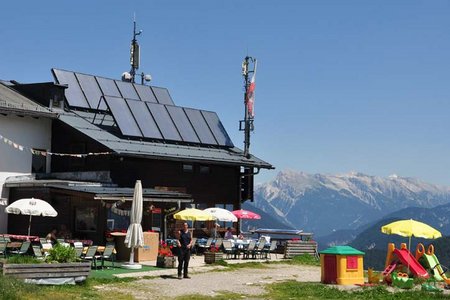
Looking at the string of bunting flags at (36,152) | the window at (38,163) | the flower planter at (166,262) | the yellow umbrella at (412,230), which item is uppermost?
the string of bunting flags at (36,152)

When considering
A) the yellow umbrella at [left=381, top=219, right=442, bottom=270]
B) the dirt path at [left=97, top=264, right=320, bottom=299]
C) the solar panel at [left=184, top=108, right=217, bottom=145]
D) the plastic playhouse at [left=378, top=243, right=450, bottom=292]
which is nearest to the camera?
the dirt path at [left=97, top=264, right=320, bottom=299]

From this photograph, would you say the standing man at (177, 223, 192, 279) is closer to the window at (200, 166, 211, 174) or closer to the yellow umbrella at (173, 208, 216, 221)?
the yellow umbrella at (173, 208, 216, 221)

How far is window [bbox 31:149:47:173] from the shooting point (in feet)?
105

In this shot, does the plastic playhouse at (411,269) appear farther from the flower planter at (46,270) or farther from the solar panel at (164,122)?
the solar panel at (164,122)

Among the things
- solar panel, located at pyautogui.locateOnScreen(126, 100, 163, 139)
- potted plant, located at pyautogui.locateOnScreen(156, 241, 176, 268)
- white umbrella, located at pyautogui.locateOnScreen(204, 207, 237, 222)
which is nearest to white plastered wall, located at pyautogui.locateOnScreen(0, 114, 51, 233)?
solar panel, located at pyautogui.locateOnScreen(126, 100, 163, 139)

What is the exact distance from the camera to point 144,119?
34406 millimetres

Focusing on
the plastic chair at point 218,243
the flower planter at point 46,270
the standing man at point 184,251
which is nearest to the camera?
the flower planter at point 46,270

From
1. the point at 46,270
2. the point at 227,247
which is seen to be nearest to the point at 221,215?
the point at 227,247

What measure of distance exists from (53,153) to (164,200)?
18.6ft

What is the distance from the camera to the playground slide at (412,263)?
21.1 metres

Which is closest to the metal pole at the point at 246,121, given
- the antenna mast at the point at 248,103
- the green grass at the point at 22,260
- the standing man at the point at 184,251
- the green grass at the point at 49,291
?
the antenna mast at the point at 248,103

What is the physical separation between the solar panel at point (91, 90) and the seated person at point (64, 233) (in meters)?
8.58

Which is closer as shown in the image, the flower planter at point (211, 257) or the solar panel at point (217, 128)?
the flower planter at point (211, 257)

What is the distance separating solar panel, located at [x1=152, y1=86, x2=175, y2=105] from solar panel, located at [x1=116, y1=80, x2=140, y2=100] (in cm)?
176
